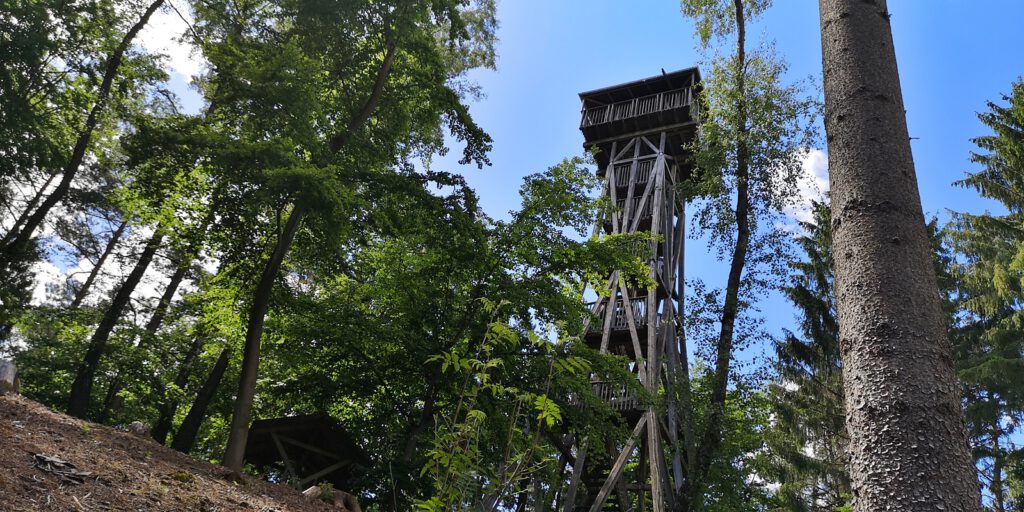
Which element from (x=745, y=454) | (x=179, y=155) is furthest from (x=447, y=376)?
(x=745, y=454)

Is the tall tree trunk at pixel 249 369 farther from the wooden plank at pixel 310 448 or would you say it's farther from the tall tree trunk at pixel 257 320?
the wooden plank at pixel 310 448

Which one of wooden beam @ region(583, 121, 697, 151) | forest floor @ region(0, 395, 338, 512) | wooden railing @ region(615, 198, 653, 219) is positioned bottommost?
forest floor @ region(0, 395, 338, 512)

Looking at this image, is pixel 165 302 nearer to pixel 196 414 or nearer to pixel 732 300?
pixel 196 414

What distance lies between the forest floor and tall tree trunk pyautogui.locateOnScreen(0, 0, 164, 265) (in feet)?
17.5

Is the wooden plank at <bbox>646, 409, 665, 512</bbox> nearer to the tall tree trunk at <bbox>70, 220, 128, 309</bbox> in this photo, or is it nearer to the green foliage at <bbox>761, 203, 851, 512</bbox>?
the green foliage at <bbox>761, 203, 851, 512</bbox>

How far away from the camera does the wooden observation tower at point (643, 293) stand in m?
12.4

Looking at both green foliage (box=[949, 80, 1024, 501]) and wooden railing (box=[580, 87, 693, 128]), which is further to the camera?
wooden railing (box=[580, 87, 693, 128])

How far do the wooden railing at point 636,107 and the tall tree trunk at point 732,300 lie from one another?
5.54 m

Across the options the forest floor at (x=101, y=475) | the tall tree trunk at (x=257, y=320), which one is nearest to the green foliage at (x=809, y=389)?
the tall tree trunk at (x=257, y=320)

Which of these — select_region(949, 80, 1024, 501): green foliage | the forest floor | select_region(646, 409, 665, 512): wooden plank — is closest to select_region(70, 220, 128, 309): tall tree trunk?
the forest floor

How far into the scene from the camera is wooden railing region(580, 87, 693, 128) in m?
17.6

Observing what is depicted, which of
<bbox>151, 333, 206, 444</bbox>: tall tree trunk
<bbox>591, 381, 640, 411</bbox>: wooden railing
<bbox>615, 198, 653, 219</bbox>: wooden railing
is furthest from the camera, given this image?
<bbox>615, 198, 653, 219</bbox>: wooden railing

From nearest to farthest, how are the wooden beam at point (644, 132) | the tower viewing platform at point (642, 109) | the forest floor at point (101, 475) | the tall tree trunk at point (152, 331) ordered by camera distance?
the forest floor at point (101, 475) → the tall tree trunk at point (152, 331) → the wooden beam at point (644, 132) → the tower viewing platform at point (642, 109)

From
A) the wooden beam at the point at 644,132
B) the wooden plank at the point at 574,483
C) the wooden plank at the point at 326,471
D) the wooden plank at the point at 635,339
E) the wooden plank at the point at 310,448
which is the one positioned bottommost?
the wooden plank at the point at 326,471
